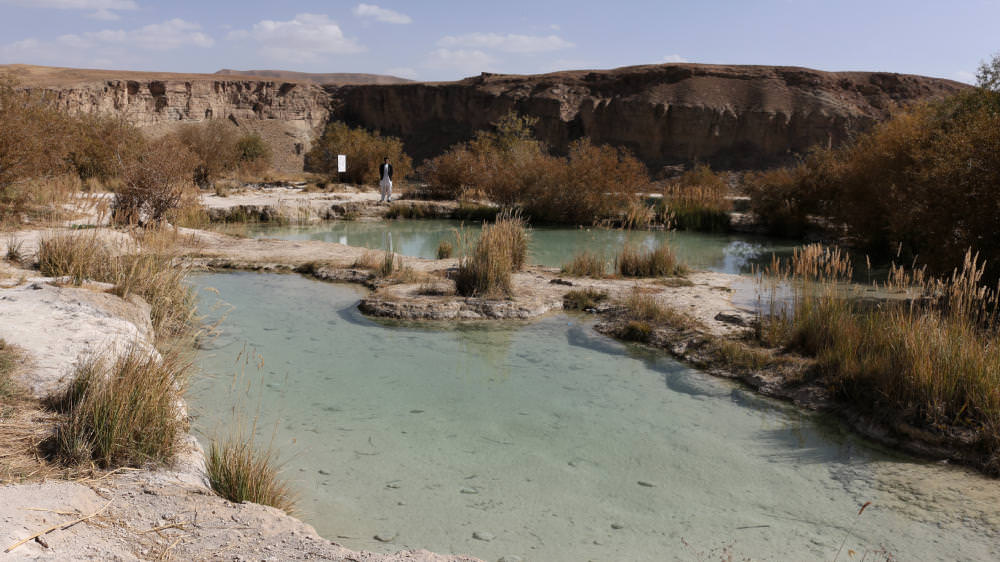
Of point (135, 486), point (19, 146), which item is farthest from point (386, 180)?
point (135, 486)

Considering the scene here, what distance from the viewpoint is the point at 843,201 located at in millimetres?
16891

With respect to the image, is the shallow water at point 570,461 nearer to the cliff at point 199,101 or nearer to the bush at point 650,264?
the bush at point 650,264

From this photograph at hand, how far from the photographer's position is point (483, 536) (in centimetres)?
427

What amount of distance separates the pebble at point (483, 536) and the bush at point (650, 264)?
8.42 meters

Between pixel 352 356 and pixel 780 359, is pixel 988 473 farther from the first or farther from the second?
pixel 352 356

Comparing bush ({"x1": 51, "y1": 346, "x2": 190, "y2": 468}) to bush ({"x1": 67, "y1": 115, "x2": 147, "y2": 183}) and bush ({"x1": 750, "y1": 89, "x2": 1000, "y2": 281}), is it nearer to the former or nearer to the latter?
bush ({"x1": 750, "y1": 89, "x2": 1000, "y2": 281})

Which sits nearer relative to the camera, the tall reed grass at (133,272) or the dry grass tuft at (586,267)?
the tall reed grass at (133,272)

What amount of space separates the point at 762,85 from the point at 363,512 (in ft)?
171

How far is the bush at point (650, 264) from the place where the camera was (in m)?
12.3

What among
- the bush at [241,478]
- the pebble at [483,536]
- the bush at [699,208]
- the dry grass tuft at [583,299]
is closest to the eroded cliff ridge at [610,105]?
the bush at [699,208]

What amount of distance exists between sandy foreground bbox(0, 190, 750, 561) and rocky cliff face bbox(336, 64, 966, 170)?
41498 mm

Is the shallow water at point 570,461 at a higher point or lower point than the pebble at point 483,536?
higher

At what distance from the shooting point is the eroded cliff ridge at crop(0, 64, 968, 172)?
4759 cm

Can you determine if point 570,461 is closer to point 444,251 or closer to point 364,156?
point 444,251
